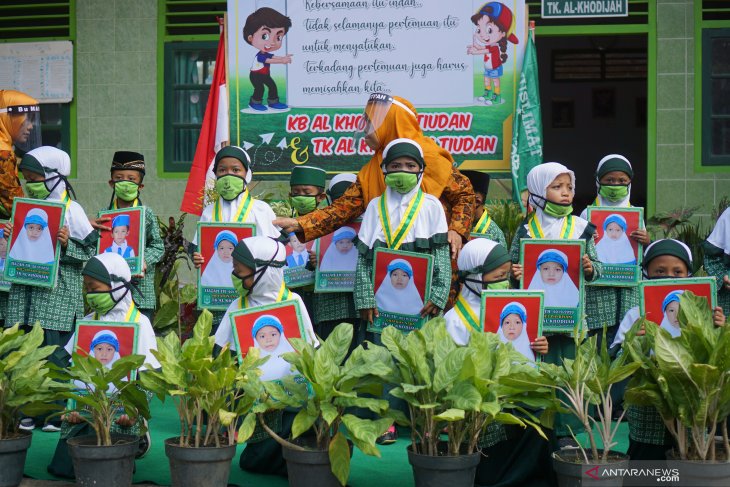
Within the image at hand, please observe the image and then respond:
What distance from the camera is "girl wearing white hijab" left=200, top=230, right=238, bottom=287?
6898 mm

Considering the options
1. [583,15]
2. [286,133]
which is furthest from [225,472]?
[583,15]

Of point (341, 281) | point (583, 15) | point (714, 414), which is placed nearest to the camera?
point (714, 414)

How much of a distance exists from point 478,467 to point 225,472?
4.42 feet

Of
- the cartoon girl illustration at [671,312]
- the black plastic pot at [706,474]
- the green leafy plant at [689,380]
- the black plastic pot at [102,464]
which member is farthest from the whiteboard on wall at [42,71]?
the black plastic pot at [706,474]

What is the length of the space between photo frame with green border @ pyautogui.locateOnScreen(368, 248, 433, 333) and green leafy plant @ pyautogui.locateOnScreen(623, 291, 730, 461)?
4.84ft

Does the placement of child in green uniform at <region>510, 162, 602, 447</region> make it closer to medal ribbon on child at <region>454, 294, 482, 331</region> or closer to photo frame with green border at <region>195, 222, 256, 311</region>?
medal ribbon on child at <region>454, 294, 482, 331</region>

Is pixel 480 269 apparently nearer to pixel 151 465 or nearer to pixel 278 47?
pixel 151 465

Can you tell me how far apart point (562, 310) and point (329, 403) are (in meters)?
1.76

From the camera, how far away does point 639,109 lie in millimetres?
15469

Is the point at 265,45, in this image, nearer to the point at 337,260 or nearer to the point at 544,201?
A: the point at 337,260

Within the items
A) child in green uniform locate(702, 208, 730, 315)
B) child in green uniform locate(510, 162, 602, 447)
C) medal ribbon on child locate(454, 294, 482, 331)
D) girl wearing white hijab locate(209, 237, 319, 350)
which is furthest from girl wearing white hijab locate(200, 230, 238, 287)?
child in green uniform locate(702, 208, 730, 315)

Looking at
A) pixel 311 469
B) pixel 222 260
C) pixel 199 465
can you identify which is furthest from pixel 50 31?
pixel 311 469

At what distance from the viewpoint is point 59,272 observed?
7266 mm

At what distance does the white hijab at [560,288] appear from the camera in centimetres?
622
